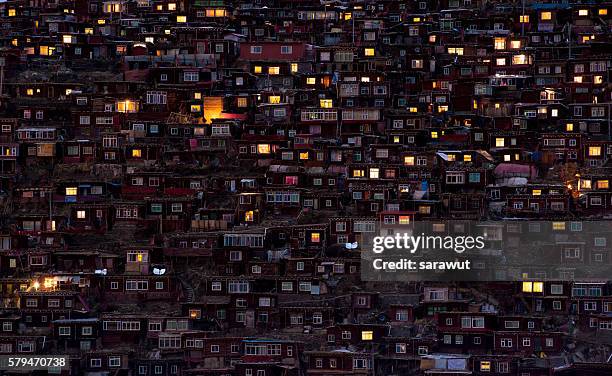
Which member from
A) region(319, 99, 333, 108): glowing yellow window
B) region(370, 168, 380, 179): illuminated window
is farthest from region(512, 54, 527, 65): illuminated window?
region(370, 168, 380, 179): illuminated window

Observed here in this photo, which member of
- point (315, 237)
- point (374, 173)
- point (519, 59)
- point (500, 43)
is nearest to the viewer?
point (315, 237)

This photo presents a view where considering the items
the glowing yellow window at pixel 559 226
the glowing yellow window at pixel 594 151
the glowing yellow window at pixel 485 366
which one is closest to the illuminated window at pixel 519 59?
the glowing yellow window at pixel 594 151

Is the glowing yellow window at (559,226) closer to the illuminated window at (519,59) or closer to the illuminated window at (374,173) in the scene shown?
the illuminated window at (374,173)

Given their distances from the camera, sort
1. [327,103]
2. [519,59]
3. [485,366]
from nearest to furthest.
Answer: [485,366] → [327,103] → [519,59]

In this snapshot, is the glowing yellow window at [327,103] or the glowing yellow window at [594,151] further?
the glowing yellow window at [327,103]

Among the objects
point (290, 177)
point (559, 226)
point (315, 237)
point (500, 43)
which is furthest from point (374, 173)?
point (500, 43)

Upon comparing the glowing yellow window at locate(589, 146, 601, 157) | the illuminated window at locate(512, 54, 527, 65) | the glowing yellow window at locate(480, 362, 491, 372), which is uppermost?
the illuminated window at locate(512, 54, 527, 65)

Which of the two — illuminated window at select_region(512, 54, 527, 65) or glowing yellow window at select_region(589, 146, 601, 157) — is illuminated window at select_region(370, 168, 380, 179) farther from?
illuminated window at select_region(512, 54, 527, 65)

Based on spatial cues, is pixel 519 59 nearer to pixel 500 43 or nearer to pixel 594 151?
pixel 500 43

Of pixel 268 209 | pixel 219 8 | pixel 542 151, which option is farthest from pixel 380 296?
pixel 219 8
